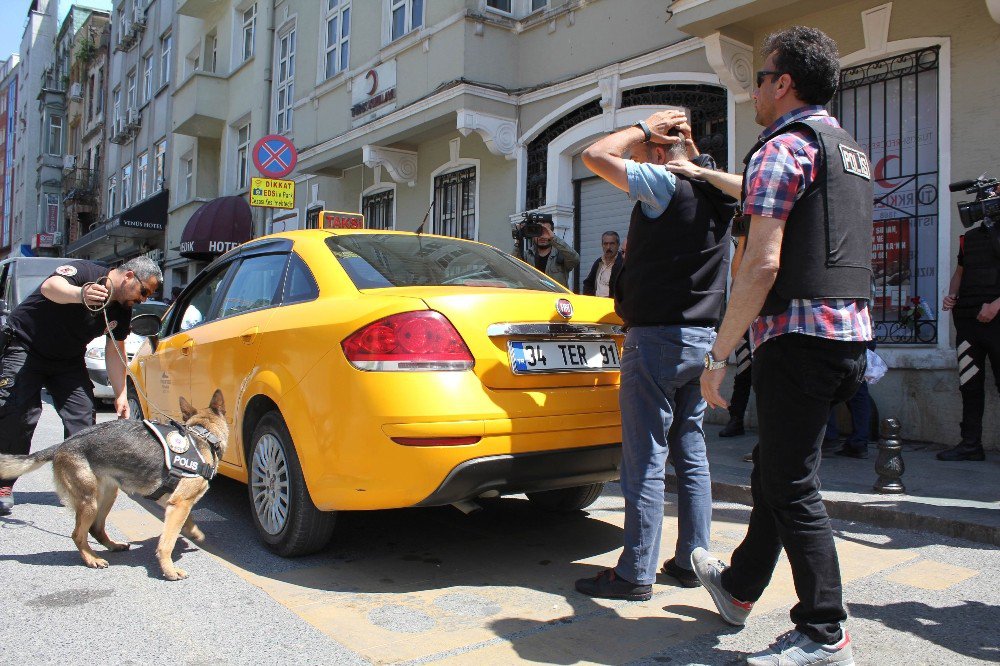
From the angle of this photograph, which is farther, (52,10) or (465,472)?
(52,10)

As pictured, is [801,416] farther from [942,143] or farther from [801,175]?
[942,143]

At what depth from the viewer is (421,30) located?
38.8 ft

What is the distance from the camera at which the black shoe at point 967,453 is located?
622 cm

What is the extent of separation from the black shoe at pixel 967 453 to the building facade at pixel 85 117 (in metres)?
34.2

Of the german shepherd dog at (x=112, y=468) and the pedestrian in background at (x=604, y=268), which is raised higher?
the pedestrian in background at (x=604, y=268)

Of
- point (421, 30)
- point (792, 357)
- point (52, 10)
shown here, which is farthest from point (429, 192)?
point (52, 10)

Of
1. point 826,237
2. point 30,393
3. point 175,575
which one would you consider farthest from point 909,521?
point 30,393

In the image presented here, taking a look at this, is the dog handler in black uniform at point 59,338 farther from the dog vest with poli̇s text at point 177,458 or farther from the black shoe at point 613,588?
the black shoe at point 613,588

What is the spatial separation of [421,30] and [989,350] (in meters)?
8.79

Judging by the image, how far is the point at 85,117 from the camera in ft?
122

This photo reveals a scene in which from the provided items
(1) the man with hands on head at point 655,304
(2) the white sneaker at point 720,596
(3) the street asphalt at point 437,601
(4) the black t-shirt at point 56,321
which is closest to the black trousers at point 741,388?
(3) the street asphalt at point 437,601

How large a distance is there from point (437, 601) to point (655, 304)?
1.50 metres

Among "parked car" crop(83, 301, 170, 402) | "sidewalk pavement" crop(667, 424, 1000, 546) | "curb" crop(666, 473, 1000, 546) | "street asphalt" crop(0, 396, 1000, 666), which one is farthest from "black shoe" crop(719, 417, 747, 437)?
"parked car" crop(83, 301, 170, 402)

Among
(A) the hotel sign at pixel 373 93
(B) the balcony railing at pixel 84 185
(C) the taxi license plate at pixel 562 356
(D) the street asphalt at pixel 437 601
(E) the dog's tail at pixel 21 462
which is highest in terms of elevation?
(B) the balcony railing at pixel 84 185
